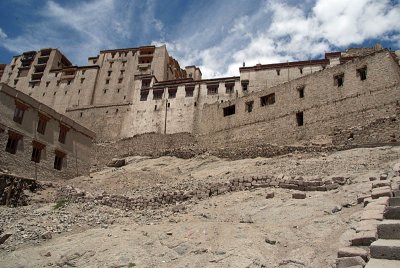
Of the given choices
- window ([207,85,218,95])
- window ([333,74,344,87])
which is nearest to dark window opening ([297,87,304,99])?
window ([333,74,344,87])

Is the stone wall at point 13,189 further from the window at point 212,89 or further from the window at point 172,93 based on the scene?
the window at point 212,89

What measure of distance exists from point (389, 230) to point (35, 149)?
20.5m

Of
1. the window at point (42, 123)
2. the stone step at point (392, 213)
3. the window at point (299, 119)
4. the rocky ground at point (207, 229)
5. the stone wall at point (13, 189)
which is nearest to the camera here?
the stone step at point (392, 213)

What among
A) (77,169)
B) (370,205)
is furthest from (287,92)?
(370,205)

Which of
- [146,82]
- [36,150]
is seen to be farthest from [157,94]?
[36,150]

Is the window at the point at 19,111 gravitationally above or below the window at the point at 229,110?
below

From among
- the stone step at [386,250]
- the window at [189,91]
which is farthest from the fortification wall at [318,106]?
the stone step at [386,250]

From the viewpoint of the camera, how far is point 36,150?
2166 cm

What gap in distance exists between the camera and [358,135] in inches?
812

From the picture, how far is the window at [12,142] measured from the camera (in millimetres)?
20084

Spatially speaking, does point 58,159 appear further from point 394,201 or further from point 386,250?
point 386,250

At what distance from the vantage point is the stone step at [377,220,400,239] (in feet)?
18.2

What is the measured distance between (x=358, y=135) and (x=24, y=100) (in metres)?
19.8

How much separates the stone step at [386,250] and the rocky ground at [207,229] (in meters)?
1.11
